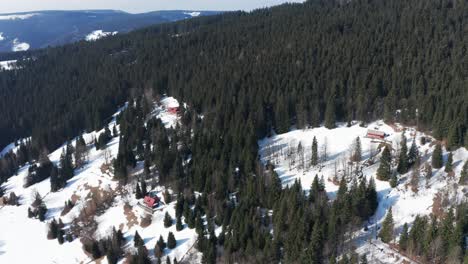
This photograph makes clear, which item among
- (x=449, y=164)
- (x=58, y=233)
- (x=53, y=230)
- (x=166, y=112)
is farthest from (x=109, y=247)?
(x=449, y=164)

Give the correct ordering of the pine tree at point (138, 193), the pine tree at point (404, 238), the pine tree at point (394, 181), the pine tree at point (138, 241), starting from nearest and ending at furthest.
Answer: the pine tree at point (404, 238), the pine tree at point (394, 181), the pine tree at point (138, 241), the pine tree at point (138, 193)

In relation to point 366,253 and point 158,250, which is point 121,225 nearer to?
point 158,250

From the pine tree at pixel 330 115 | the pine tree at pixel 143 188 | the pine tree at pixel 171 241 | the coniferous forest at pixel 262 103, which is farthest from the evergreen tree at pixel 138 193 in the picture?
the pine tree at pixel 330 115

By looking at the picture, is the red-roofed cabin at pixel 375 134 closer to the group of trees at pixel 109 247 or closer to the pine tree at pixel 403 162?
the pine tree at pixel 403 162

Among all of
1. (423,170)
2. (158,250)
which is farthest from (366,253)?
(158,250)

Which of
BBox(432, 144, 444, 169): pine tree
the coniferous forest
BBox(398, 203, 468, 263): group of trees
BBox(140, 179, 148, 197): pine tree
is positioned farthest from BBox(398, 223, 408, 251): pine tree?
BBox(140, 179, 148, 197): pine tree

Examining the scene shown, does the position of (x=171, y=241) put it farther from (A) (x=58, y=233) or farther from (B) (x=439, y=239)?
(B) (x=439, y=239)
